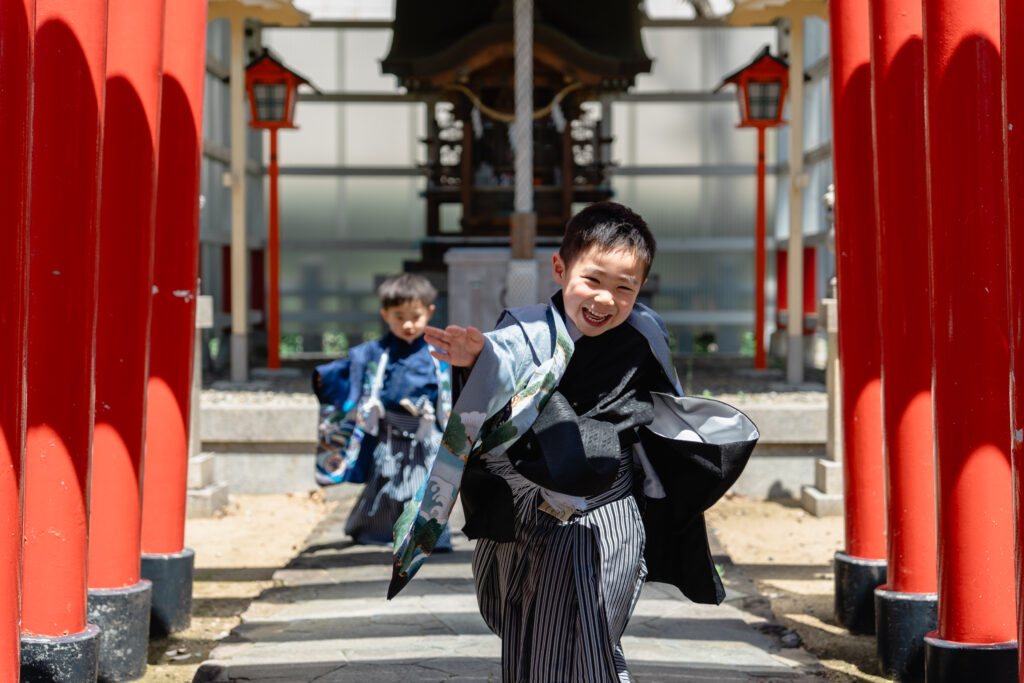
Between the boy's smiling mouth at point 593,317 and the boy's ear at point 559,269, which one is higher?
the boy's ear at point 559,269

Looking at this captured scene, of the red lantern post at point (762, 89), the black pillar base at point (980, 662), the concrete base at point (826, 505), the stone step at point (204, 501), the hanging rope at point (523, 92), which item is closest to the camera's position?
the black pillar base at point (980, 662)

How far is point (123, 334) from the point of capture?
389cm

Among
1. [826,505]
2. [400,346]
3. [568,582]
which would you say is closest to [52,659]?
[568,582]

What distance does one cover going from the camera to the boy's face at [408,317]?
544 centimetres

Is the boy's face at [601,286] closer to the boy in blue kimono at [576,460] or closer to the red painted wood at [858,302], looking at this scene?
the boy in blue kimono at [576,460]

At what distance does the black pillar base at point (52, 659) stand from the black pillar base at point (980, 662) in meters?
2.44

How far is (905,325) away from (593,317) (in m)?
1.65

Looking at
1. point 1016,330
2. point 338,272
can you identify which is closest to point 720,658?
point 1016,330

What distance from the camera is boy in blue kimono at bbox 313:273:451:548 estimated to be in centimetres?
563

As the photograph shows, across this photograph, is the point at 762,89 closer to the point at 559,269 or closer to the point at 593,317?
the point at 559,269

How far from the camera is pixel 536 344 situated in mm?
2615

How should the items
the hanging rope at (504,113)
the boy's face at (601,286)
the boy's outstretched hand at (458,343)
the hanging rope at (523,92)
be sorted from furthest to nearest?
the hanging rope at (504,113) → the hanging rope at (523,92) → the boy's face at (601,286) → the boy's outstretched hand at (458,343)

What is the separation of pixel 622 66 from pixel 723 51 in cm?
364

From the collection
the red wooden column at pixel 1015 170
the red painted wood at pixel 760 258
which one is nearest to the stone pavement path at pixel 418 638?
the red wooden column at pixel 1015 170
